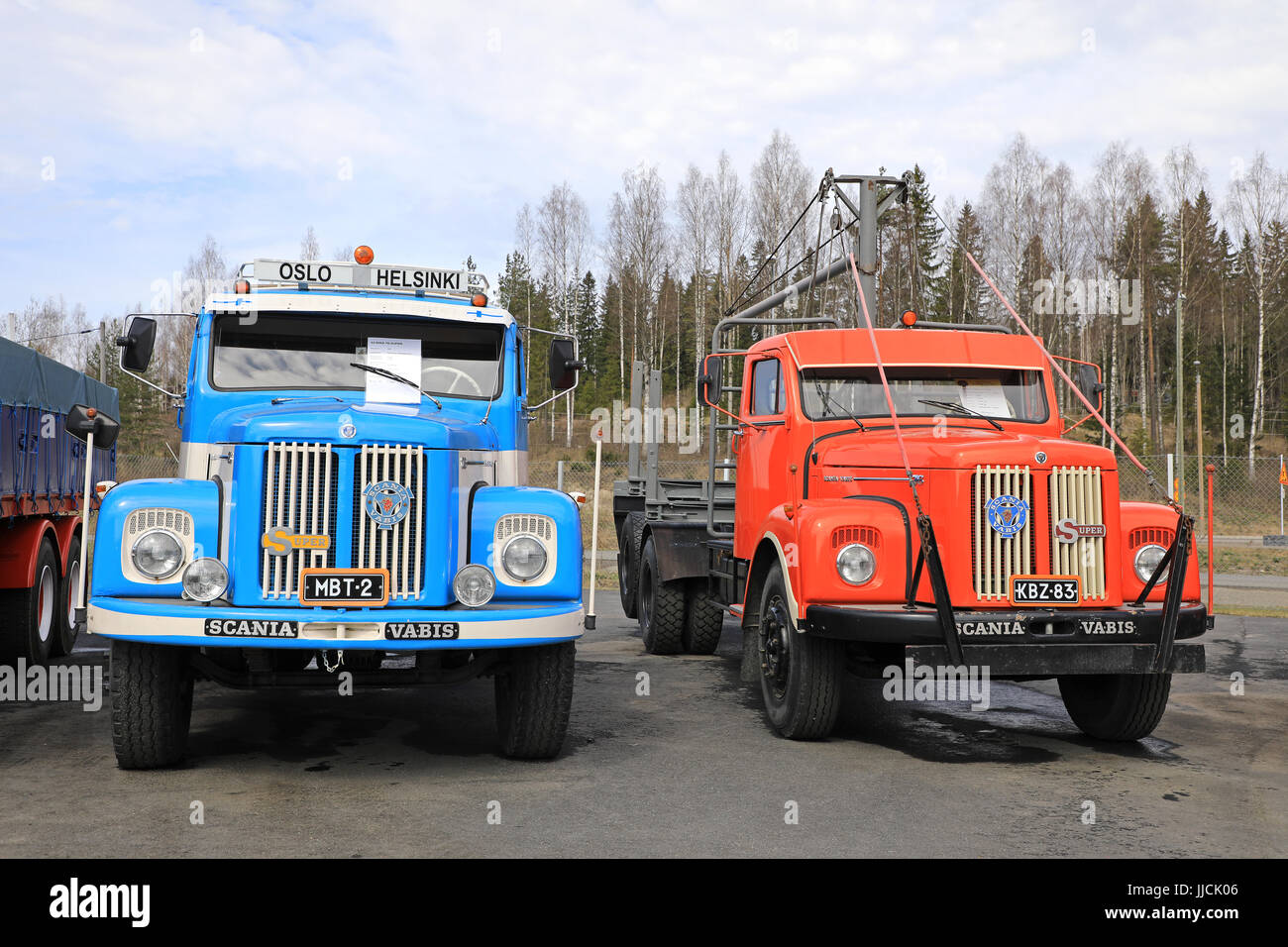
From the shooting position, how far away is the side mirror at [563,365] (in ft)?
25.1

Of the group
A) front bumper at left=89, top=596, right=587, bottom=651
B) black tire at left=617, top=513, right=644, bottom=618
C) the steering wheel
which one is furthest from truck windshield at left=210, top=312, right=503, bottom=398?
black tire at left=617, top=513, right=644, bottom=618

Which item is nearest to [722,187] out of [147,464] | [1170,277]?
[1170,277]

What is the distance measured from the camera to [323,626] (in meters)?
5.48

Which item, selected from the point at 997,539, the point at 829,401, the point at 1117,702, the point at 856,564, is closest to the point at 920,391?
the point at 829,401

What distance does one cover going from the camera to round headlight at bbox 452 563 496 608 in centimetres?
576

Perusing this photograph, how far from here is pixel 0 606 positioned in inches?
366

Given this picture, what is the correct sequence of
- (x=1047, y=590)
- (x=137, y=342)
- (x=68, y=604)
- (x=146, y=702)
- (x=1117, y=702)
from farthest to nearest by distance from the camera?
(x=68, y=604) < (x=1117, y=702) < (x=137, y=342) < (x=1047, y=590) < (x=146, y=702)

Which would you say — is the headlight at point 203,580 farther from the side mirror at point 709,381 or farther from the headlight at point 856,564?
the side mirror at point 709,381

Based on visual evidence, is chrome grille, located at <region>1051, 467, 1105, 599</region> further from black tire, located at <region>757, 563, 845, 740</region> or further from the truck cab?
black tire, located at <region>757, 563, 845, 740</region>

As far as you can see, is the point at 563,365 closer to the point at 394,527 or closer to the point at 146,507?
the point at 394,527

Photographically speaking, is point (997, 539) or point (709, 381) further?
point (709, 381)

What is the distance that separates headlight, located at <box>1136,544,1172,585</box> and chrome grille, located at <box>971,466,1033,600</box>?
2.33 feet

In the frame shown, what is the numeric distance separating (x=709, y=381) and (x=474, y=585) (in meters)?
3.45

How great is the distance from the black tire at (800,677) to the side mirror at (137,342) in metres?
4.12
